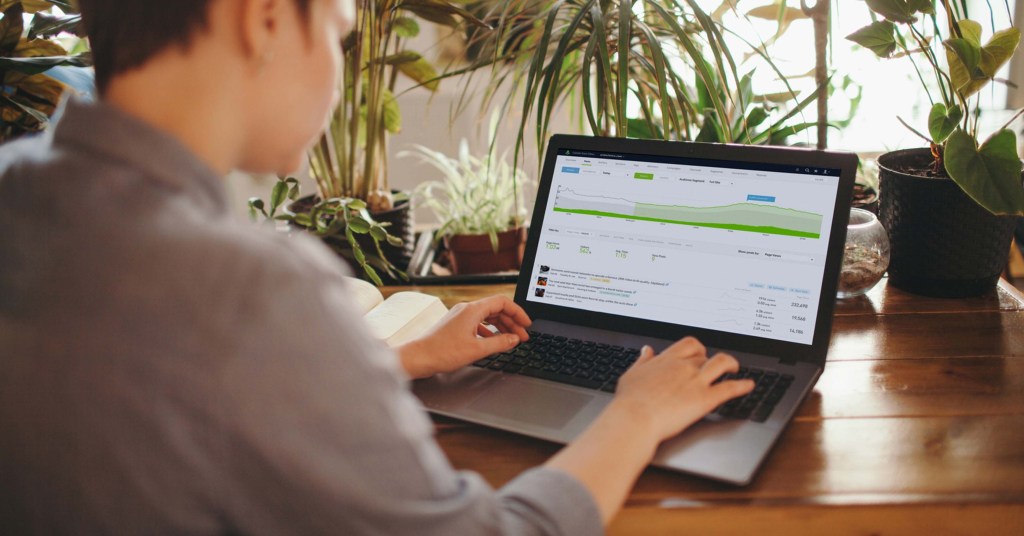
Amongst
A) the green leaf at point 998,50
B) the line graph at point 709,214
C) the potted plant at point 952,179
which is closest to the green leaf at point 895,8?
the potted plant at point 952,179

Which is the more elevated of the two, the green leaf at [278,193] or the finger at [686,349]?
the green leaf at [278,193]

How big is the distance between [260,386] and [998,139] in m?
0.98

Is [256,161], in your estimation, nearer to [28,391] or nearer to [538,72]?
[28,391]

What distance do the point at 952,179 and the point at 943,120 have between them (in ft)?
0.26

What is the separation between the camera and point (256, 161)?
66cm

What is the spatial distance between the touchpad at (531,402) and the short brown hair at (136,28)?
0.47 metres

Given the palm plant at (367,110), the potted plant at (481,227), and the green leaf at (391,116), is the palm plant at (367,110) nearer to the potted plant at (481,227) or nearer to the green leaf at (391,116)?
the green leaf at (391,116)

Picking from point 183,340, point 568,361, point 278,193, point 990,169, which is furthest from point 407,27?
point 183,340

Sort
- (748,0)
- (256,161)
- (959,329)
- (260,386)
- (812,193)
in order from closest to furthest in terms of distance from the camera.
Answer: (260,386)
(256,161)
(812,193)
(959,329)
(748,0)

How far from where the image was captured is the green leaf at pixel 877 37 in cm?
117

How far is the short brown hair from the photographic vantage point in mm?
568

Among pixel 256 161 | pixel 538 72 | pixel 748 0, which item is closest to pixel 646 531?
pixel 256 161

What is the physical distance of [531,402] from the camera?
913 millimetres

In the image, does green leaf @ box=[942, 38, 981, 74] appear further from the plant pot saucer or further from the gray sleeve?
the gray sleeve
